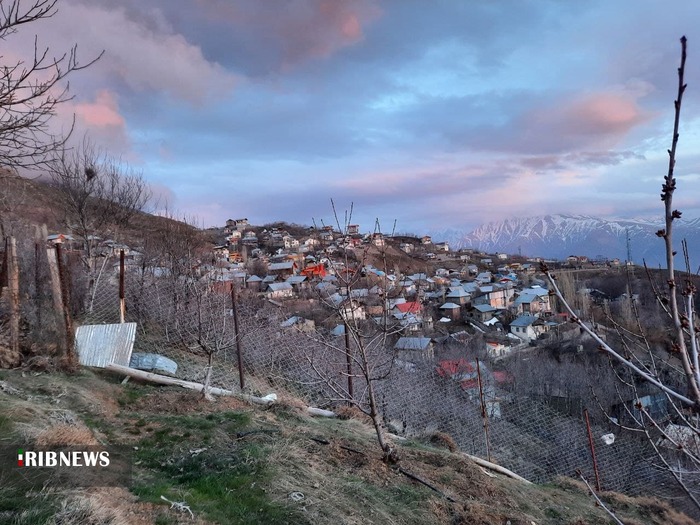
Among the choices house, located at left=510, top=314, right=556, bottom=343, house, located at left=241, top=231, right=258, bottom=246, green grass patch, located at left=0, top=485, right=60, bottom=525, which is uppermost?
house, located at left=241, top=231, right=258, bottom=246

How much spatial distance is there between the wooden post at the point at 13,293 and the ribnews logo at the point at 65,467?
336 centimetres

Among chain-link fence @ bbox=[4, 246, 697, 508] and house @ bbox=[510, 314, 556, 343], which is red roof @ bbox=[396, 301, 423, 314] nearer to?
chain-link fence @ bbox=[4, 246, 697, 508]

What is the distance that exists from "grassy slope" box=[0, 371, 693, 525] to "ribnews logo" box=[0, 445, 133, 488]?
0.41 feet

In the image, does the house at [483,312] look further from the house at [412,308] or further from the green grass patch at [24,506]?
the green grass patch at [24,506]

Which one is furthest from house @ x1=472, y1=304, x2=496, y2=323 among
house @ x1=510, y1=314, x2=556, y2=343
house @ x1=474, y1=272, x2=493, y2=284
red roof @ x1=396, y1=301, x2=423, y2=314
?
red roof @ x1=396, y1=301, x2=423, y2=314

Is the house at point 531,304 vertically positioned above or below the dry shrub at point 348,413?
below

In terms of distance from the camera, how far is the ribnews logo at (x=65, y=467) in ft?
9.57

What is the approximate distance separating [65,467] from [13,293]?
13.7 ft

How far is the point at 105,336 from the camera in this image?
6973 millimetres

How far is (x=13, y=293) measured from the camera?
6.23 metres

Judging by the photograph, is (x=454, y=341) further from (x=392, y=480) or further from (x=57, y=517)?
(x=57, y=517)

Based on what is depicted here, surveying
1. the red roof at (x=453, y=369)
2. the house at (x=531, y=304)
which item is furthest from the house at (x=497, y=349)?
the house at (x=531, y=304)

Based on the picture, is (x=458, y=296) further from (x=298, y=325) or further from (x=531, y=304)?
(x=298, y=325)

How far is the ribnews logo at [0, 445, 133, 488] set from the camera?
2.92 meters
